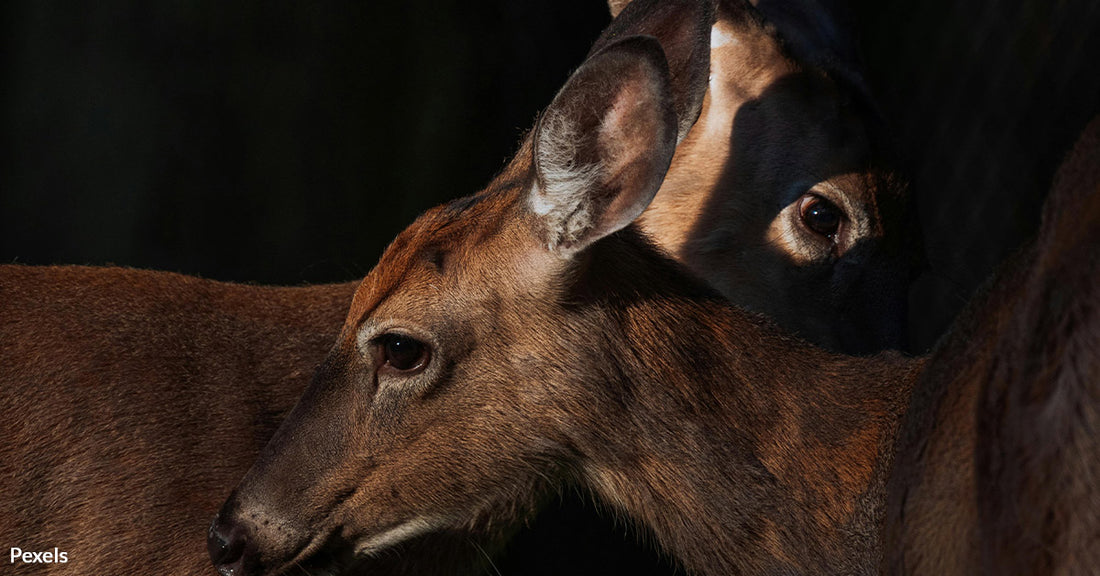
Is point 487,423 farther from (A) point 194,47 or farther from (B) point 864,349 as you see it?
(A) point 194,47

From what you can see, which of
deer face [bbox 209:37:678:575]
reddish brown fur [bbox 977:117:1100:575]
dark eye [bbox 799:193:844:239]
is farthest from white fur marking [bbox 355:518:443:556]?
dark eye [bbox 799:193:844:239]

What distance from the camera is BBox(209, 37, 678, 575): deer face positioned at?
2762mm

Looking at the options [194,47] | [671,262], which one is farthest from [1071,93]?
[194,47]

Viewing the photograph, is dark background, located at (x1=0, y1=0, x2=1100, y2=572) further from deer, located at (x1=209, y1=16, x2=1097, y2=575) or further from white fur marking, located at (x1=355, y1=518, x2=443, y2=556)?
white fur marking, located at (x1=355, y1=518, x2=443, y2=556)

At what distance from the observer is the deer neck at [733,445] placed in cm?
278

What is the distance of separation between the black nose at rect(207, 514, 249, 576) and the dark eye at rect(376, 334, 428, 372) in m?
0.57

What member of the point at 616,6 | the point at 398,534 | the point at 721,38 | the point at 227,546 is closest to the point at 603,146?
the point at 398,534

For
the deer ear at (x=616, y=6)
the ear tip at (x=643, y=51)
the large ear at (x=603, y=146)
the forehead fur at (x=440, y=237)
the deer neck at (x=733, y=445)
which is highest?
the ear tip at (x=643, y=51)

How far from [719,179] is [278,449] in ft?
6.70

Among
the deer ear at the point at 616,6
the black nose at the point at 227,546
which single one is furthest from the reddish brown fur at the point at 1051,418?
the deer ear at the point at 616,6

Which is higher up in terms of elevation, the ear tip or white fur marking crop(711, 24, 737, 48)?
the ear tip

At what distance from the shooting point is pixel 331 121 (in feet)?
19.6

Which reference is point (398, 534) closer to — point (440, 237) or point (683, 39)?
point (440, 237)

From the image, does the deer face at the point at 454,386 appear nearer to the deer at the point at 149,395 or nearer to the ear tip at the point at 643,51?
the ear tip at the point at 643,51
